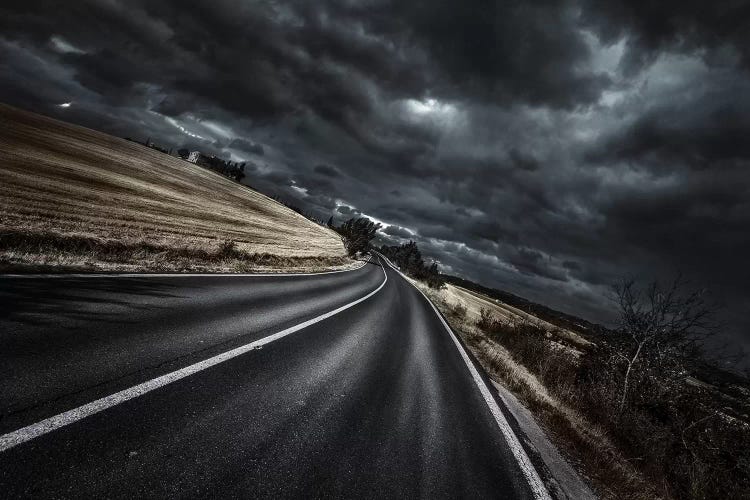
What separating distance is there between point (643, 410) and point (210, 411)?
10904mm

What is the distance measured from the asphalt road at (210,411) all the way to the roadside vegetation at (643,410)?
157 centimetres

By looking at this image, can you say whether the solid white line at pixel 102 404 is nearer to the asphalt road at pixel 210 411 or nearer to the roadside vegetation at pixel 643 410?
the asphalt road at pixel 210 411

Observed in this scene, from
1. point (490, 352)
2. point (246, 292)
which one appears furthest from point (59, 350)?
point (490, 352)

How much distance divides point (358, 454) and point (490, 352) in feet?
28.3

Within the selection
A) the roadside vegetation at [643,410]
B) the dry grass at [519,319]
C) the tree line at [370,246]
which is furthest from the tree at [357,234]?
the roadside vegetation at [643,410]

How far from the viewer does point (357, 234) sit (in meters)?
69.1

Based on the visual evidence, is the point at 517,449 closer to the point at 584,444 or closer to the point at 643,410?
the point at 584,444

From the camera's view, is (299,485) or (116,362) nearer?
(299,485)

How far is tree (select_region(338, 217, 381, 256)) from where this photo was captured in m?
61.1

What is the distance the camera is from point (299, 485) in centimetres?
284

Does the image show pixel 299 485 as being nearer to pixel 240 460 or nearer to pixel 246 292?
pixel 240 460

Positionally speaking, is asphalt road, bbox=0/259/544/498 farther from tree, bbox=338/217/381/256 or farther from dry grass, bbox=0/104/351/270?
tree, bbox=338/217/381/256

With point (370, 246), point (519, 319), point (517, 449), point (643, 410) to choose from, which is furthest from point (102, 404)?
point (370, 246)

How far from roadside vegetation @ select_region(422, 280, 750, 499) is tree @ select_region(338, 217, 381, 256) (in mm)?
48499
